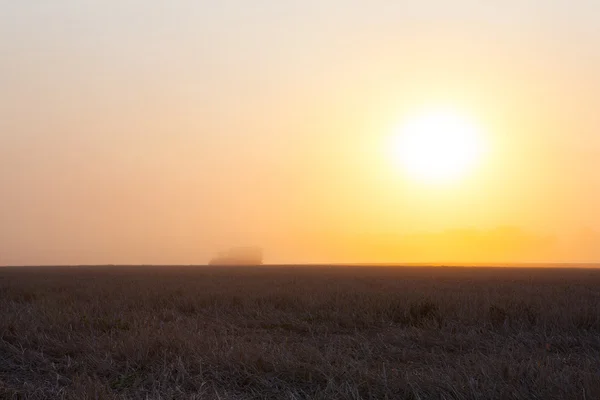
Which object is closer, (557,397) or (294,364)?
(557,397)

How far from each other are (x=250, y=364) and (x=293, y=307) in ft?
23.0

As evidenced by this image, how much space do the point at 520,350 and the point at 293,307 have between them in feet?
21.6

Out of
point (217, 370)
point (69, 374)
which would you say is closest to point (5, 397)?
point (69, 374)

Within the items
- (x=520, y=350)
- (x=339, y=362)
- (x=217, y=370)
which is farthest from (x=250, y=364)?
(x=520, y=350)

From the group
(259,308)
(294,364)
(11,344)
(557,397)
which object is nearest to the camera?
(557,397)

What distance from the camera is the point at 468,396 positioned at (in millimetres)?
5770

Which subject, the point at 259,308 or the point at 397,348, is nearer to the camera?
the point at 397,348

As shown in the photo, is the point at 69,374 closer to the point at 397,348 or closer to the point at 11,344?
the point at 11,344

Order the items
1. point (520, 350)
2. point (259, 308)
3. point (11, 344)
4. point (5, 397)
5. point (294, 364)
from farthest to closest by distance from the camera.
→ point (259, 308) → point (11, 344) → point (520, 350) → point (294, 364) → point (5, 397)

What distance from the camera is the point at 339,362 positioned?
7402mm

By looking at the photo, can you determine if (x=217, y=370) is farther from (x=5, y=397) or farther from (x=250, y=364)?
(x=5, y=397)

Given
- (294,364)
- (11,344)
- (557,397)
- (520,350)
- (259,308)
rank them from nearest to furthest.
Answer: (557,397) → (294,364) → (520,350) → (11,344) → (259,308)

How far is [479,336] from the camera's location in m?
9.90

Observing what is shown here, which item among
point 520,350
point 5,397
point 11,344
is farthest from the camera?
point 11,344
